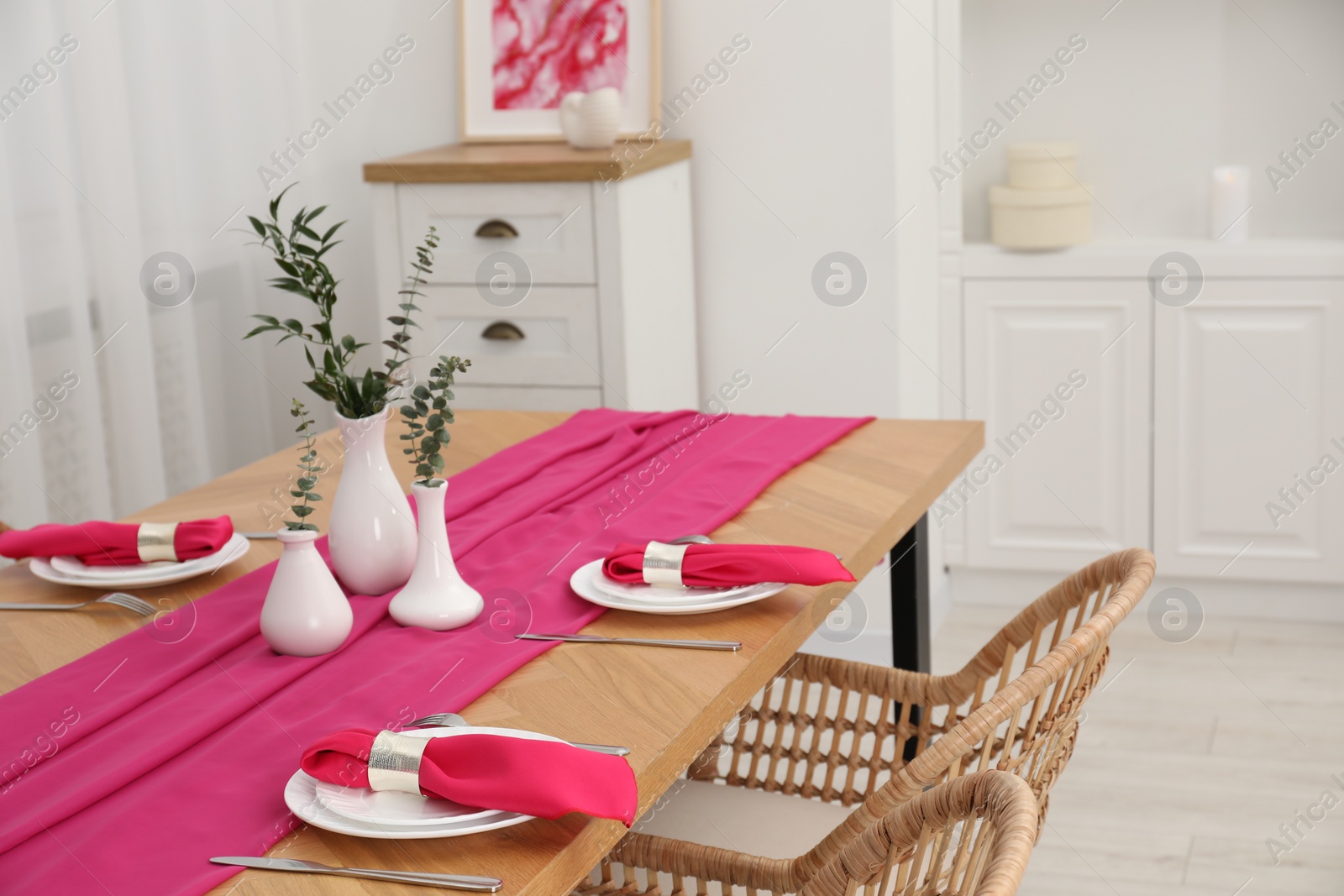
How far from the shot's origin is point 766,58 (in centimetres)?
296

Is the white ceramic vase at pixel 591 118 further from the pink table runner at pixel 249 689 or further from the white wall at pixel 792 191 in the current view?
the pink table runner at pixel 249 689

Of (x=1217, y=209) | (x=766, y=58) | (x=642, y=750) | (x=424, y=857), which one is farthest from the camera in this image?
(x=1217, y=209)

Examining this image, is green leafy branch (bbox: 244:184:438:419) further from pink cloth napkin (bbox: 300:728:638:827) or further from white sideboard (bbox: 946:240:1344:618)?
white sideboard (bbox: 946:240:1344:618)

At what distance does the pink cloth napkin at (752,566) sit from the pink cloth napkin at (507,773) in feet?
1.22

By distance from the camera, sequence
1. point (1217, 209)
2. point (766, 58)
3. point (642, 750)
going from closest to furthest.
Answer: point (642, 750) → point (766, 58) → point (1217, 209)

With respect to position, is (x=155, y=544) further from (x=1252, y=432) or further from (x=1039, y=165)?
(x=1252, y=432)

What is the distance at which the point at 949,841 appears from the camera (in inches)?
43.9

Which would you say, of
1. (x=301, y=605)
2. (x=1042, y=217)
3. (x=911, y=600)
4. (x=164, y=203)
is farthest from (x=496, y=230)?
(x=301, y=605)

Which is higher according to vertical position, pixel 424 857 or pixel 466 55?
pixel 466 55

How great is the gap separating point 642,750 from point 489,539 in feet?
1.83

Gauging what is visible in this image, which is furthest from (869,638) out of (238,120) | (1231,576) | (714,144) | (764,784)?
(238,120)

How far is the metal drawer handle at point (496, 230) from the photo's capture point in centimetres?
270

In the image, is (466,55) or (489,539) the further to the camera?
(466,55)

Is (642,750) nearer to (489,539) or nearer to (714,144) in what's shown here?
(489,539)
